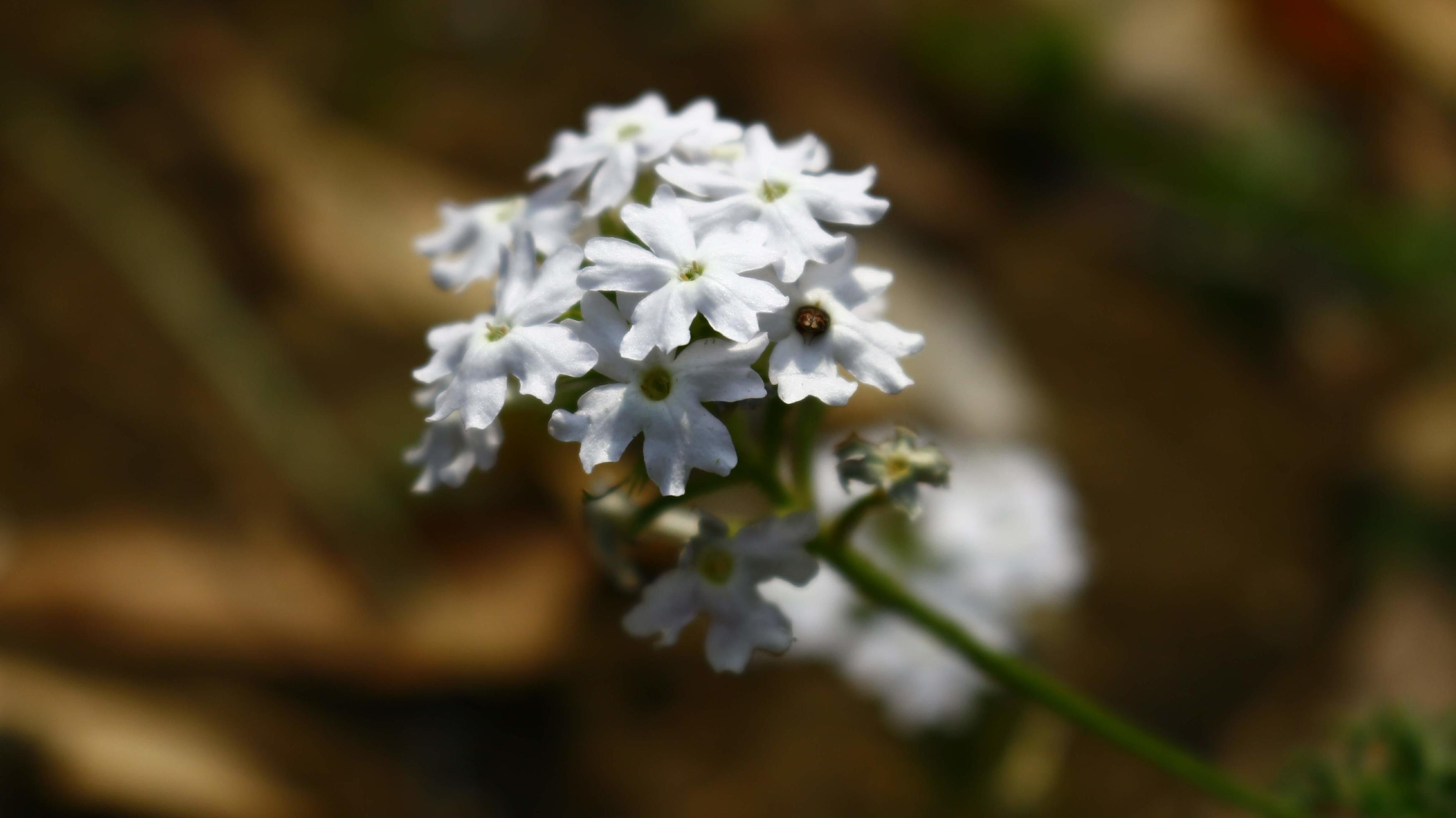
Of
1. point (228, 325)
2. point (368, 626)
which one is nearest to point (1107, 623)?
point (368, 626)

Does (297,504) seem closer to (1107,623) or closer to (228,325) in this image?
(228,325)

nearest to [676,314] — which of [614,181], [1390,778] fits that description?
[614,181]

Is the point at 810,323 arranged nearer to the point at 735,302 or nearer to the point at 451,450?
the point at 735,302

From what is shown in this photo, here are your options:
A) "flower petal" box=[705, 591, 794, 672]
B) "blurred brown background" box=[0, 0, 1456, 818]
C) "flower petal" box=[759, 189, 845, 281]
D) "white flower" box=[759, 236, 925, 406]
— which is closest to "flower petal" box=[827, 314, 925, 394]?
"white flower" box=[759, 236, 925, 406]

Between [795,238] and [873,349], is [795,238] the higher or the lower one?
the higher one

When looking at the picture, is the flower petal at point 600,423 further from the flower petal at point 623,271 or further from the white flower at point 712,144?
the white flower at point 712,144

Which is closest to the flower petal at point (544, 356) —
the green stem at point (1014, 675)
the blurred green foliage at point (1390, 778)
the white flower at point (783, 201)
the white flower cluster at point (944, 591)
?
the white flower at point (783, 201)
